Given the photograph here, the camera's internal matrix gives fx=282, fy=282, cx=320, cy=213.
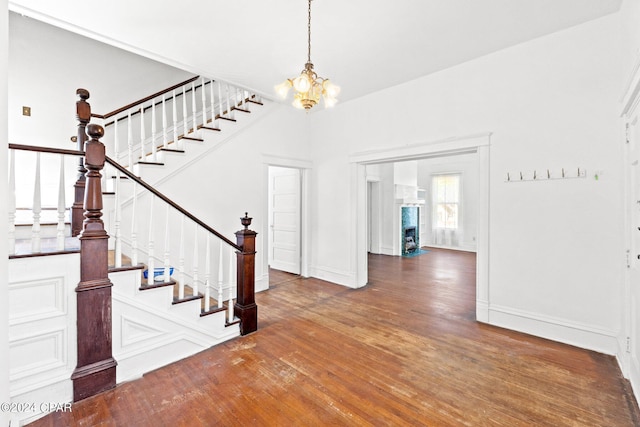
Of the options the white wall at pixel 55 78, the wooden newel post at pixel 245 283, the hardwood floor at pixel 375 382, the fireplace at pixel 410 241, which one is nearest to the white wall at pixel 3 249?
the hardwood floor at pixel 375 382

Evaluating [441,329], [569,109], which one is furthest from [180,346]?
[569,109]

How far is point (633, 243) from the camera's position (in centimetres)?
227

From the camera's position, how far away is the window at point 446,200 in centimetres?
888

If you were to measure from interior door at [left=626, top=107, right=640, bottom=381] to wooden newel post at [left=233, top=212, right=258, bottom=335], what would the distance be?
320cm

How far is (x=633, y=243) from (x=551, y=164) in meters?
1.02

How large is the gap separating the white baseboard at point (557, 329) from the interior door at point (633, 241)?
403 mm

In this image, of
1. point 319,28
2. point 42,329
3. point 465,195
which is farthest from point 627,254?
point 465,195

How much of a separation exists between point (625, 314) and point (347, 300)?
2.86 metres

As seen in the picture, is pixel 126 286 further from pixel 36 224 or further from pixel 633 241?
pixel 633 241

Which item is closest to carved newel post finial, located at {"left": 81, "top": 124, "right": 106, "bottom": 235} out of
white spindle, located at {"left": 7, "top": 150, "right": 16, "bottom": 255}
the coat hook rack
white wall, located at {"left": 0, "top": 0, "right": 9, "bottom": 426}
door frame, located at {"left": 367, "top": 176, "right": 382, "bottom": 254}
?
white spindle, located at {"left": 7, "top": 150, "right": 16, "bottom": 255}

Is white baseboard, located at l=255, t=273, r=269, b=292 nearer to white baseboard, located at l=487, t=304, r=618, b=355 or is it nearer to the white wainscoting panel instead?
the white wainscoting panel

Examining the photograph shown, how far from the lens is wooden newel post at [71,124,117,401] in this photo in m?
2.09

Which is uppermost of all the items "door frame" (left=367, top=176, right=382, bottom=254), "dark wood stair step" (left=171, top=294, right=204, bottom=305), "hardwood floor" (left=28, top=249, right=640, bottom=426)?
"door frame" (left=367, top=176, right=382, bottom=254)

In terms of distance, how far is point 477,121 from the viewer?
11.3 ft
